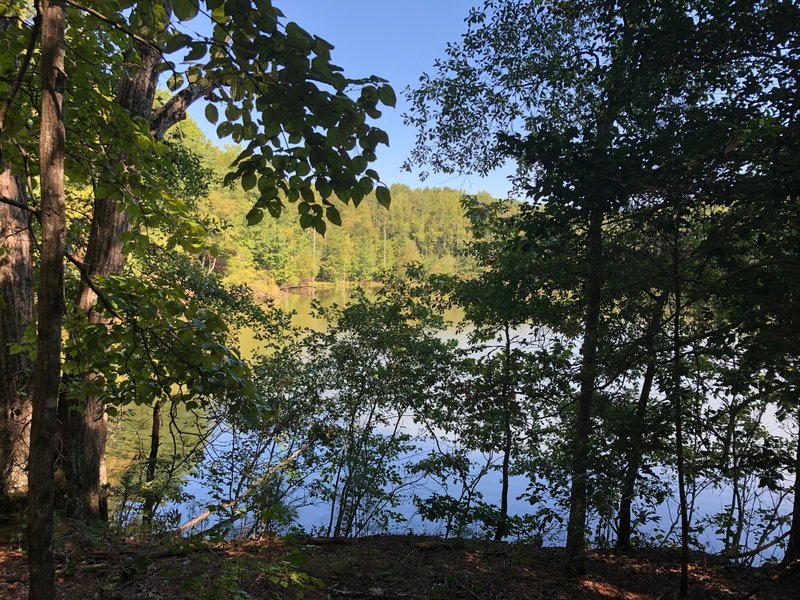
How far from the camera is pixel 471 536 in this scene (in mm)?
7664

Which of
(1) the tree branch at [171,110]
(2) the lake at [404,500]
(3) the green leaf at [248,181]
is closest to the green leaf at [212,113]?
(3) the green leaf at [248,181]

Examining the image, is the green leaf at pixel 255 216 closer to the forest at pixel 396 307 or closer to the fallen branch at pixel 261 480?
the forest at pixel 396 307

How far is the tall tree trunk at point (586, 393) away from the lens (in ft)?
15.2

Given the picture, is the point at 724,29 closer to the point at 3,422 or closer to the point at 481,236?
the point at 481,236

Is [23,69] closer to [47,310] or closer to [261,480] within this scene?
[47,310]

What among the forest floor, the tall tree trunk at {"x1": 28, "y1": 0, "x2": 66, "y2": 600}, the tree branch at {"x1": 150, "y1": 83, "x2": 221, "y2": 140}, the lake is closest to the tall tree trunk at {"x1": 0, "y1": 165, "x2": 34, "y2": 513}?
the forest floor

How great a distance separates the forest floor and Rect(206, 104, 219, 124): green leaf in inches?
84.5

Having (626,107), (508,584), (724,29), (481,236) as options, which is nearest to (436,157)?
(481,236)

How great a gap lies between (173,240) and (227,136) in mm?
1313

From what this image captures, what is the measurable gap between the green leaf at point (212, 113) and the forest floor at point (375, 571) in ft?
7.04

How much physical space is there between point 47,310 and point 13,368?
10.9 ft

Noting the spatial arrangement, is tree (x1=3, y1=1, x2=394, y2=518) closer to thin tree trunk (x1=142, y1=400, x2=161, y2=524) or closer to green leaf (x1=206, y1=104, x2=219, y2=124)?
green leaf (x1=206, y1=104, x2=219, y2=124)

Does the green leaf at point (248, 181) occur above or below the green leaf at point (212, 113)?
below

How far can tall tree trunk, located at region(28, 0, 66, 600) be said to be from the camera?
1413 mm
